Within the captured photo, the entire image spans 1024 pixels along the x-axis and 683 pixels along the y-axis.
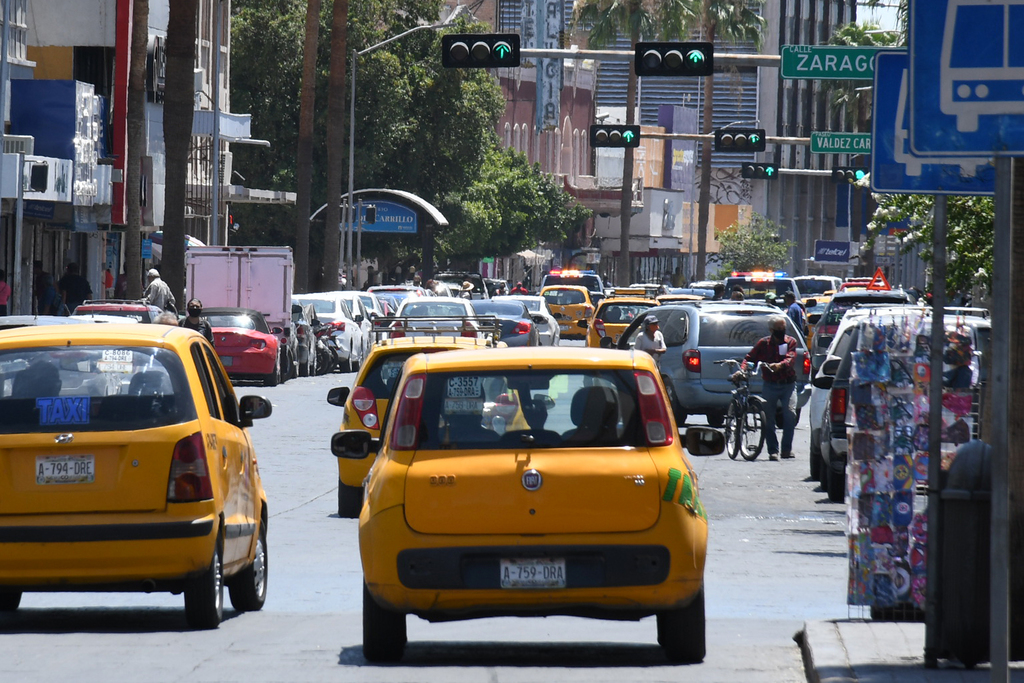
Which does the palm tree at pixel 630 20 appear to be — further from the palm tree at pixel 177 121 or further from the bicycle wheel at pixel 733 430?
the bicycle wheel at pixel 733 430

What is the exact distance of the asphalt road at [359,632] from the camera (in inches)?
328

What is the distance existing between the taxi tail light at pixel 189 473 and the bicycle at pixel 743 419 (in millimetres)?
13194

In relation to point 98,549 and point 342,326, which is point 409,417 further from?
point 342,326

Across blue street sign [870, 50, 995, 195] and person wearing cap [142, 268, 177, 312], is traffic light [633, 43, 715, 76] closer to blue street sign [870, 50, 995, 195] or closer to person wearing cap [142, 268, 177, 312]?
person wearing cap [142, 268, 177, 312]

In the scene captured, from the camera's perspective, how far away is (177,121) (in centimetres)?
3039

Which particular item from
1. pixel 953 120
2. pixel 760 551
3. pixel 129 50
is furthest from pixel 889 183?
pixel 129 50

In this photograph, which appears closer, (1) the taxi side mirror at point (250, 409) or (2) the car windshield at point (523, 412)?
(2) the car windshield at point (523, 412)

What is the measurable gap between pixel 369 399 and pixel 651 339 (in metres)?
8.60

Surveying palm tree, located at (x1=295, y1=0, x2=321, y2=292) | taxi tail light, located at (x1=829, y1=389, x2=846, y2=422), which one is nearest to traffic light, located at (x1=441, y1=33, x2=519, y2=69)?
taxi tail light, located at (x1=829, y1=389, x2=846, y2=422)

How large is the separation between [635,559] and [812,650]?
0.95 meters

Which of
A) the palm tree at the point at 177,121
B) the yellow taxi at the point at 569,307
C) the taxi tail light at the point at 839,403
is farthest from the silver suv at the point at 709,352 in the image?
the yellow taxi at the point at 569,307

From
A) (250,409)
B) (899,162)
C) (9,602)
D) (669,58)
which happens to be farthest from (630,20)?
(899,162)

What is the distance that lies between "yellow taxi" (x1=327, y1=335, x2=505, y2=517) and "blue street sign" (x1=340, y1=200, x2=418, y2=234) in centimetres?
4853

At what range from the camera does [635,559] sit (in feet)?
26.9
